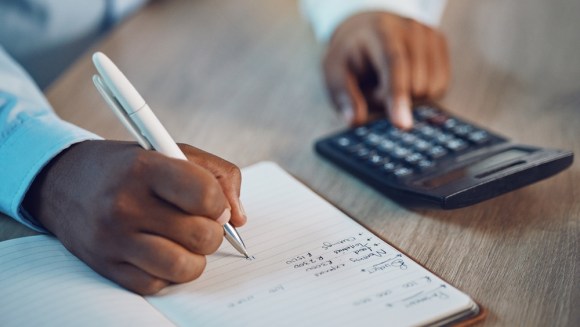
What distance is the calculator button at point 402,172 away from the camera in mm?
524

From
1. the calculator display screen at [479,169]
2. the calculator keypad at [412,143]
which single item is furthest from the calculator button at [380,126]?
the calculator display screen at [479,169]

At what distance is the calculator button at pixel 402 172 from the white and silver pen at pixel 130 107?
18 cm

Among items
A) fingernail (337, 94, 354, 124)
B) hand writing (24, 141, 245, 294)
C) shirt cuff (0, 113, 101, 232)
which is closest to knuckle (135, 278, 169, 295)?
hand writing (24, 141, 245, 294)

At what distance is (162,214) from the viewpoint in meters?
0.39

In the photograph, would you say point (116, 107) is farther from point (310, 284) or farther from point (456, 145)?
point (456, 145)

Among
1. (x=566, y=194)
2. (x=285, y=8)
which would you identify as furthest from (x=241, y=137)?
(x=285, y=8)

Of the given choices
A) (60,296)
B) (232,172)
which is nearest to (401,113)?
(232,172)

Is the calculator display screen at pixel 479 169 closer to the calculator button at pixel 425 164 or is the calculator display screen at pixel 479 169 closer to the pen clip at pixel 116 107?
the calculator button at pixel 425 164

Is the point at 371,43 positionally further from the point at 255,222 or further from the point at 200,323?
the point at 200,323

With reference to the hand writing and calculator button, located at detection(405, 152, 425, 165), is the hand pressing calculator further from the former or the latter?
the hand writing

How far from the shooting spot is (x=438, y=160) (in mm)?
543

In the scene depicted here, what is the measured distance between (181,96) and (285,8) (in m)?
0.34

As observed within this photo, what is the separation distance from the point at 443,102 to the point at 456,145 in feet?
0.48

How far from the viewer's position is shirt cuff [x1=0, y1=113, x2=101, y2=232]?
46 centimetres
